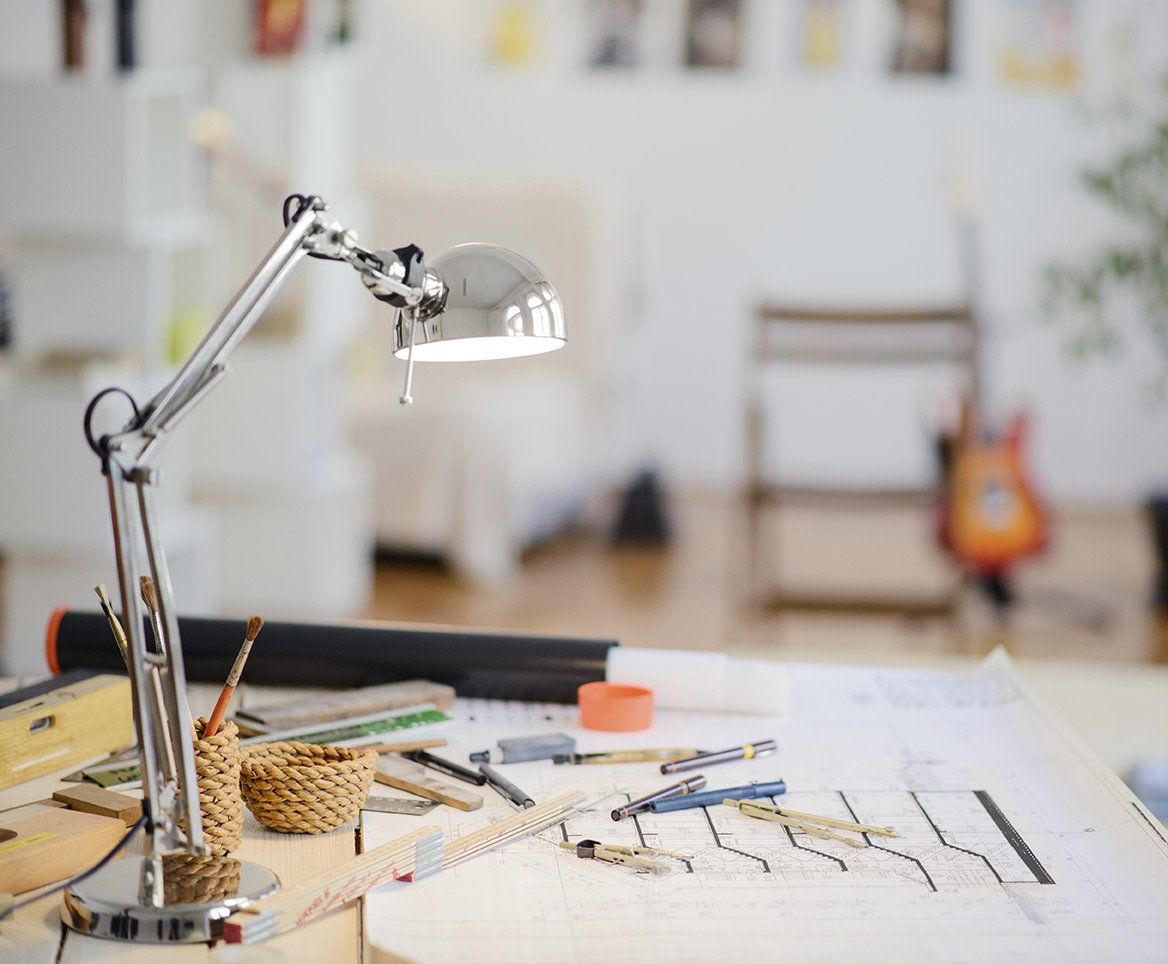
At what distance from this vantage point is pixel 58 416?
3.03m

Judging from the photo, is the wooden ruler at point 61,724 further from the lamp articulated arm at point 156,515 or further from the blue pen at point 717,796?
the blue pen at point 717,796

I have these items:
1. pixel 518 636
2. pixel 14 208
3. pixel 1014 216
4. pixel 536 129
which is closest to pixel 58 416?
pixel 14 208

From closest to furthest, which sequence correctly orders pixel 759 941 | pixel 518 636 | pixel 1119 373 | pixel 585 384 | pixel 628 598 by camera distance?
1. pixel 759 941
2. pixel 518 636
3. pixel 628 598
4. pixel 585 384
5. pixel 1119 373

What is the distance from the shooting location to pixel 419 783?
119cm

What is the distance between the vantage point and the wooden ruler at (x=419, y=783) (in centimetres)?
116

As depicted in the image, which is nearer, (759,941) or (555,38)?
(759,941)

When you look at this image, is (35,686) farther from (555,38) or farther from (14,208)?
(555,38)

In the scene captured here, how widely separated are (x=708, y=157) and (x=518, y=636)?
4.84 meters

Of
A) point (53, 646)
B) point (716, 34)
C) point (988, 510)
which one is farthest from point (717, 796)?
point (716, 34)

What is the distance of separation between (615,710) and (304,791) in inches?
14.3

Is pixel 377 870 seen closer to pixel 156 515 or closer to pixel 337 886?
pixel 337 886

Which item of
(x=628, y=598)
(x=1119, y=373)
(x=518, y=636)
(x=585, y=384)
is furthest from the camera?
(x=1119, y=373)

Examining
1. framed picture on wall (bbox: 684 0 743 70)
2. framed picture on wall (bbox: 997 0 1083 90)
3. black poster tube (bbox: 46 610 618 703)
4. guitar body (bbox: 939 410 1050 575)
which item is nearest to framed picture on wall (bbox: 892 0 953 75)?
framed picture on wall (bbox: 997 0 1083 90)

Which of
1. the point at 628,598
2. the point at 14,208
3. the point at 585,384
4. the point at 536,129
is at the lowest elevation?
the point at 628,598
